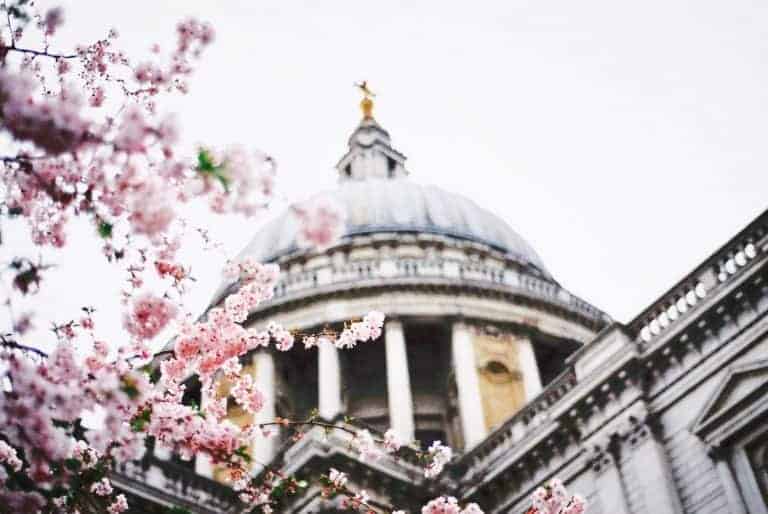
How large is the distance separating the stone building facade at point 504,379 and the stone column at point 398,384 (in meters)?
0.06

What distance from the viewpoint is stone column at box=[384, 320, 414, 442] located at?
27.3 metres

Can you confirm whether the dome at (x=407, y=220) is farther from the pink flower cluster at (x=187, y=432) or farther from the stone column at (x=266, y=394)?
the pink flower cluster at (x=187, y=432)

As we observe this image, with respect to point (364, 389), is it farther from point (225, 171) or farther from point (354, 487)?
point (225, 171)

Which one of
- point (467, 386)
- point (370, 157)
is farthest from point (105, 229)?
point (370, 157)

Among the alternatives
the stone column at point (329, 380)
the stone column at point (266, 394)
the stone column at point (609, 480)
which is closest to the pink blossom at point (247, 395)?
the stone column at point (609, 480)

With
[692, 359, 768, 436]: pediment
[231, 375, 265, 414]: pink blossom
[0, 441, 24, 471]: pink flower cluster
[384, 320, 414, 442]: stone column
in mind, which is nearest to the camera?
[0, 441, 24, 471]: pink flower cluster

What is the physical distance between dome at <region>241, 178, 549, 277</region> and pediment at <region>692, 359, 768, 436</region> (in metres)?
22.2

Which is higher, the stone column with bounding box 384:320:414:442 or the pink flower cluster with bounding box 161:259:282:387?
the stone column with bounding box 384:320:414:442

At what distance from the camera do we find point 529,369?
29.7m

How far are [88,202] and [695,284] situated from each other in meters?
11.9

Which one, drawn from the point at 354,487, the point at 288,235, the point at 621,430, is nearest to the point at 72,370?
the point at 621,430

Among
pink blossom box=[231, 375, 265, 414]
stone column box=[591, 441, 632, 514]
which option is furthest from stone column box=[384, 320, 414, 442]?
pink blossom box=[231, 375, 265, 414]

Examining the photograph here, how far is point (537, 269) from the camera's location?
125 feet

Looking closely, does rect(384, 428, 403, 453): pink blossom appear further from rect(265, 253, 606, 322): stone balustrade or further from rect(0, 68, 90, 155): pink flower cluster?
rect(265, 253, 606, 322): stone balustrade
